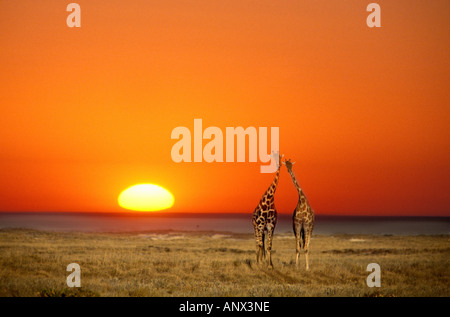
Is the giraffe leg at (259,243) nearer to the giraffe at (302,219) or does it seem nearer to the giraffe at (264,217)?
the giraffe at (264,217)

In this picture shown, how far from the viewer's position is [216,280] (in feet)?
62.4

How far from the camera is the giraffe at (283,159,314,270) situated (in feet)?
68.6

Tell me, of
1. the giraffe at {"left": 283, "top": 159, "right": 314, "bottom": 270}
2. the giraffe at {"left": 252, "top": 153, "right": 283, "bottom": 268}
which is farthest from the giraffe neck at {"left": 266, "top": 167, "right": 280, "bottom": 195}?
the giraffe at {"left": 283, "top": 159, "right": 314, "bottom": 270}

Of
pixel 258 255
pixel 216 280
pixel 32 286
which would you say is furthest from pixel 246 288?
pixel 32 286

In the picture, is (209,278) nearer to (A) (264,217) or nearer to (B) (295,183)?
(A) (264,217)

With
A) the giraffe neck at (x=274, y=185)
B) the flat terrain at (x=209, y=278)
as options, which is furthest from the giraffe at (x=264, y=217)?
the flat terrain at (x=209, y=278)

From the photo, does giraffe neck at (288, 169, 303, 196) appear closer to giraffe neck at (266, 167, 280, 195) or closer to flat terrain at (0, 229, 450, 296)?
giraffe neck at (266, 167, 280, 195)

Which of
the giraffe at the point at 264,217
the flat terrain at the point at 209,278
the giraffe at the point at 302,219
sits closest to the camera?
the flat terrain at the point at 209,278

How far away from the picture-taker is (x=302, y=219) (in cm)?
2094

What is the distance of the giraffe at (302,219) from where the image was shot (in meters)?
20.9

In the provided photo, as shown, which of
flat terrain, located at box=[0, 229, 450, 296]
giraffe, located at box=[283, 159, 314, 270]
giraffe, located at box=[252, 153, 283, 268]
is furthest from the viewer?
giraffe, located at box=[252, 153, 283, 268]

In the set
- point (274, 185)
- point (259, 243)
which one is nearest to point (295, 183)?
point (274, 185)

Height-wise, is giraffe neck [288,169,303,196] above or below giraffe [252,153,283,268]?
above
